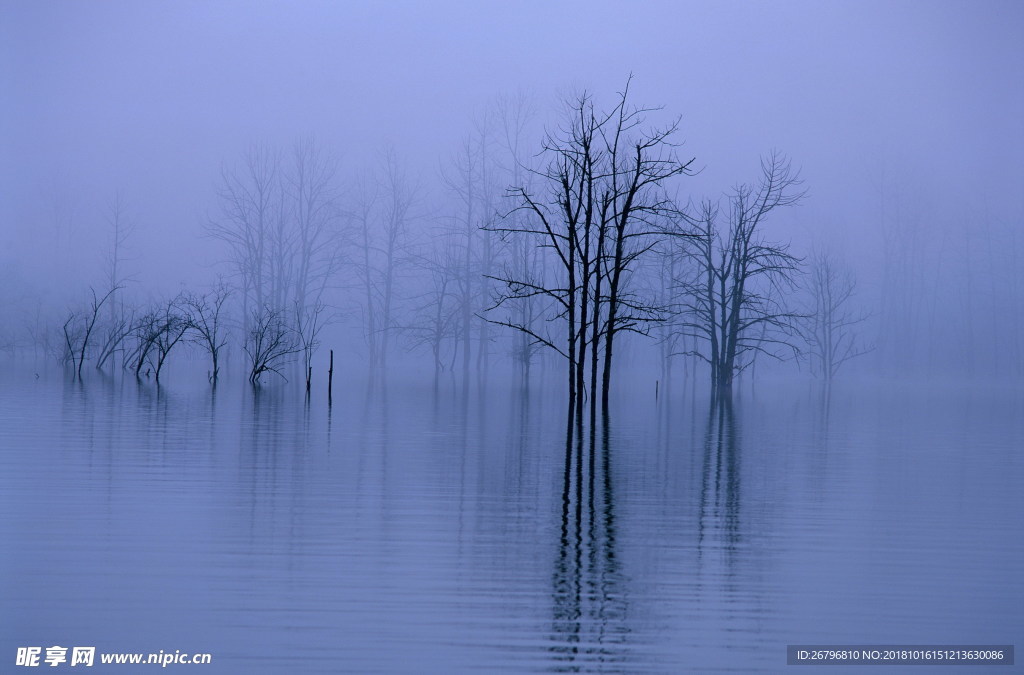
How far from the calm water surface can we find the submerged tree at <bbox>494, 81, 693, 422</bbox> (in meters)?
6.99

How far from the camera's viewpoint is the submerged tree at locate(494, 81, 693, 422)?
20.9 metres

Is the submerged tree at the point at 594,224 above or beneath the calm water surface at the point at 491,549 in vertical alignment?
above

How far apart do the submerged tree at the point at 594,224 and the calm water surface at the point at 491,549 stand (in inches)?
275

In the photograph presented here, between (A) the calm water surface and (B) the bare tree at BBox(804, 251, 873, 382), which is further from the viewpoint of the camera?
(B) the bare tree at BBox(804, 251, 873, 382)

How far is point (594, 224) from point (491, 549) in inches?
645

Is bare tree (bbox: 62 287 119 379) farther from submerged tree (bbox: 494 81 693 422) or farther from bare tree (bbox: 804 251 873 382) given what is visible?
bare tree (bbox: 804 251 873 382)

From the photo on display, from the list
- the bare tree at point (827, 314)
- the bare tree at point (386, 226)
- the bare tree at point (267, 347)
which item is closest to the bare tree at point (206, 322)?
the bare tree at point (267, 347)

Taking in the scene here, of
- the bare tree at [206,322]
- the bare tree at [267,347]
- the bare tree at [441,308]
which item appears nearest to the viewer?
the bare tree at [267,347]

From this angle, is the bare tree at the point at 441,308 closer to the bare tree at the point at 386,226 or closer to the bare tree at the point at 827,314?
the bare tree at the point at 386,226

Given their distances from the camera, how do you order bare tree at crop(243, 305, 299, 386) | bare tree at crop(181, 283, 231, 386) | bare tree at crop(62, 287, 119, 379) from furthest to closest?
1. bare tree at crop(62, 287, 119, 379)
2. bare tree at crop(181, 283, 231, 386)
3. bare tree at crop(243, 305, 299, 386)

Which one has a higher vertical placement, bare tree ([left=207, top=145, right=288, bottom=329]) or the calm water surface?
bare tree ([left=207, top=145, right=288, bottom=329])

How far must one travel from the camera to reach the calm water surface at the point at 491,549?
4898mm

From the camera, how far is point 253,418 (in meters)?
17.3

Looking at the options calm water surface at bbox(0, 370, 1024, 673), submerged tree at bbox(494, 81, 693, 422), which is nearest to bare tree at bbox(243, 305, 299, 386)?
submerged tree at bbox(494, 81, 693, 422)
